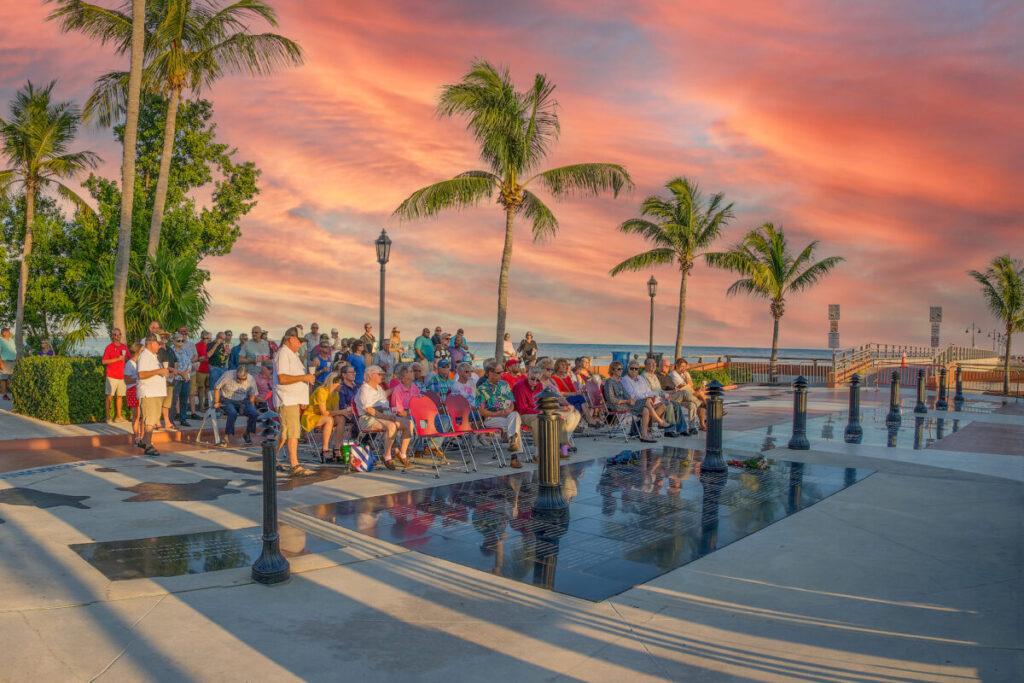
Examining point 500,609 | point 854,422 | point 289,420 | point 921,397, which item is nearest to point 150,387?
point 289,420

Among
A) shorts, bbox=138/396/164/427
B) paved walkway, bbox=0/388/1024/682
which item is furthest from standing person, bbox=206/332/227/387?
paved walkway, bbox=0/388/1024/682

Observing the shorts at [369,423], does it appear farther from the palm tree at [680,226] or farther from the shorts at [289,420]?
the palm tree at [680,226]

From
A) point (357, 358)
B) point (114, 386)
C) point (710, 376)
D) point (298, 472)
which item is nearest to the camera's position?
point (298, 472)

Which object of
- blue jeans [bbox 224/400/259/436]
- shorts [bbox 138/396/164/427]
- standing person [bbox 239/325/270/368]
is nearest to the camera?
shorts [bbox 138/396/164/427]

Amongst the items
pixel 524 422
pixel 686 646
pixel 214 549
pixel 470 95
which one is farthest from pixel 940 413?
pixel 214 549

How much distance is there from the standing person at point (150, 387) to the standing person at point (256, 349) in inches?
144

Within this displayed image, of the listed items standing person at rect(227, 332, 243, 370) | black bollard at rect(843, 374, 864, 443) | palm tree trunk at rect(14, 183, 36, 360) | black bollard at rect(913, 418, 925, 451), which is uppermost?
palm tree trunk at rect(14, 183, 36, 360)

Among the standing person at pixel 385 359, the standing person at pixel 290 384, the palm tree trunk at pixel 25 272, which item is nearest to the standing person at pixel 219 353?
the standing person at pixel 385 359

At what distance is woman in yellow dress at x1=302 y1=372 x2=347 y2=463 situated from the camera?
31.6 ft

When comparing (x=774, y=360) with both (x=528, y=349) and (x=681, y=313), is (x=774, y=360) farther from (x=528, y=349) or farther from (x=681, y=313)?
(x=528, y=349)

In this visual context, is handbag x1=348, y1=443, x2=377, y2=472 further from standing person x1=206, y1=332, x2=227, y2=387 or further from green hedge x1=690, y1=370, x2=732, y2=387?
→ green hedge x1=690, y1=370, x2=732, y2=387

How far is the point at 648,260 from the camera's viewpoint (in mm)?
29203

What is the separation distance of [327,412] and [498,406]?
8.28 feet

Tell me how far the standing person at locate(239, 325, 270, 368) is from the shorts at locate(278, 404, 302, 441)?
5.47 m
